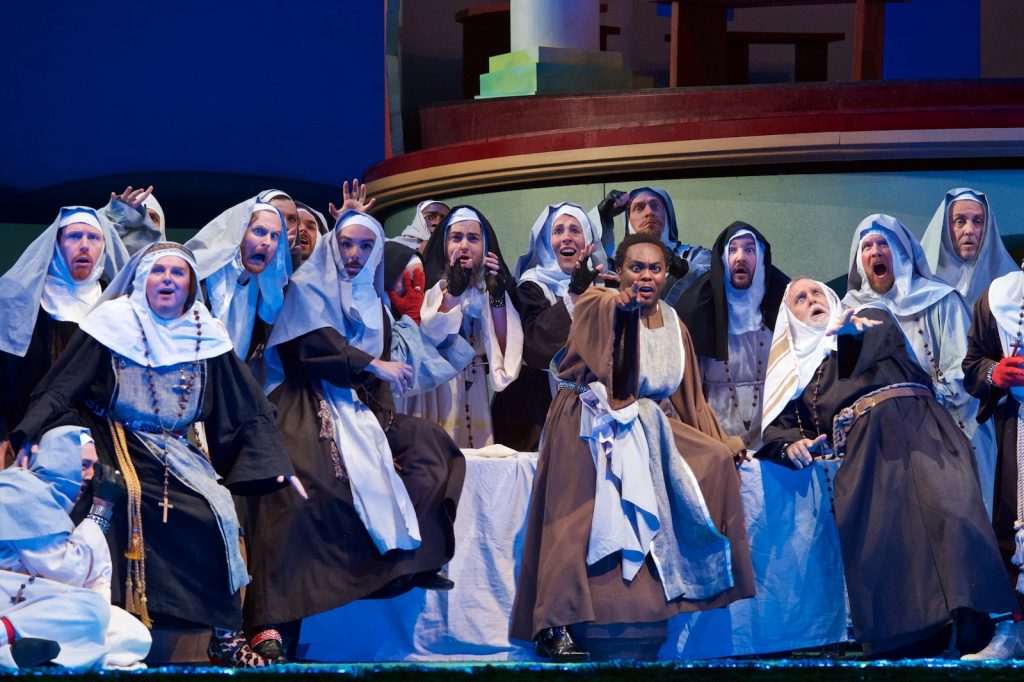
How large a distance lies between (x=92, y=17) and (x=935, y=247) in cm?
448

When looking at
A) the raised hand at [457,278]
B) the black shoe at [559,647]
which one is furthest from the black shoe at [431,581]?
the raised hand at [457,278]

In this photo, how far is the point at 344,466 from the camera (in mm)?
5082

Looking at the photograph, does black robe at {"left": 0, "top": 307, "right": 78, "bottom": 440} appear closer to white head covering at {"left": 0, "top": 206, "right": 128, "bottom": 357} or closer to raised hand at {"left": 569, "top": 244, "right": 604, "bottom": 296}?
white head covering at {"left": 0, "top": 206, "right": 128, "bottom": 357}

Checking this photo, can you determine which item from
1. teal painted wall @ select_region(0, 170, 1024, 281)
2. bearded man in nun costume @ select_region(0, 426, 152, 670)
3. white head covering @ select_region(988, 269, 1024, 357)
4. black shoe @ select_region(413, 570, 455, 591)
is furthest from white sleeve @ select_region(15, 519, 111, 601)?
teal painted wall @ select_region(0, 170, 1024, 281)

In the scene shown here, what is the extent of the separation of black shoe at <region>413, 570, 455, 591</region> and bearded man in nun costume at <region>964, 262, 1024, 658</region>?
1775mm

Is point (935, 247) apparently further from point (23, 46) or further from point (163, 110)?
point (23, 46)

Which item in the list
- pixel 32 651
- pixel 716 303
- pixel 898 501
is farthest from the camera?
pixel 716 303

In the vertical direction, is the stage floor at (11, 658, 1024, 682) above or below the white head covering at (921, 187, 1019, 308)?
below

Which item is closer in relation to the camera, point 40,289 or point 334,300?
point 40,289

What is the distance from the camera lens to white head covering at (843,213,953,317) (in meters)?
5.62

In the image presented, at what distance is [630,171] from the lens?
294 inches

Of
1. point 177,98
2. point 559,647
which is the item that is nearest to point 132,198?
point 559,647

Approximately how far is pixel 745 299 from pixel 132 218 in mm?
2313

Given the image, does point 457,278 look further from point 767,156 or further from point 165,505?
point 767,156
